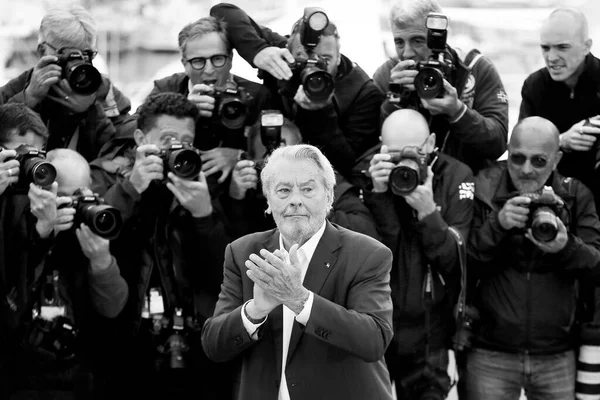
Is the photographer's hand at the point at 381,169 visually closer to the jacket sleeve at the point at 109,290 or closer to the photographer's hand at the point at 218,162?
the photographer's hand at the point at 218,162

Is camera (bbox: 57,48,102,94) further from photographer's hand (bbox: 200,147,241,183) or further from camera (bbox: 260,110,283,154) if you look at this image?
camera (bbox: 260,110,283,154)

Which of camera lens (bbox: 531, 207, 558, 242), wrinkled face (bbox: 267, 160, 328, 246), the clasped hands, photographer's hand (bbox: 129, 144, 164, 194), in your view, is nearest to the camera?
the clasped hands

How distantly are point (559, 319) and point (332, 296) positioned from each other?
154 cm

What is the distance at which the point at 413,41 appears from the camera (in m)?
5.07

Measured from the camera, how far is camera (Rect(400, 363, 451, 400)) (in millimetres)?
4801

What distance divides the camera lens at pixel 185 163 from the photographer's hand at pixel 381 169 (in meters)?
0.66

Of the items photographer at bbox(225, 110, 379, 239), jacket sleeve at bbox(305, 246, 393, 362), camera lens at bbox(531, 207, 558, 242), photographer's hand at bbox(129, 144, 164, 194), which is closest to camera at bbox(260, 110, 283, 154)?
photographer at bbox(225, 110, 379, 239)

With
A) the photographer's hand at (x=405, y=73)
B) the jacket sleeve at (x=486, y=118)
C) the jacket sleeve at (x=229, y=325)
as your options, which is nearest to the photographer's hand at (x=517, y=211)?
the jacket sleeve at (x=486, y=118)

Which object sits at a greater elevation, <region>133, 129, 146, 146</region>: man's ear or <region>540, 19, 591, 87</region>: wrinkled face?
<region>540, 19, 591, 87</region>: wrinkled face

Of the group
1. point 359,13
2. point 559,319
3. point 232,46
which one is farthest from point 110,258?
point 359,13

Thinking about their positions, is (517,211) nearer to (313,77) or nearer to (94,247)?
(313,77)

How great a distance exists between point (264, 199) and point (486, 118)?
986 millimetres

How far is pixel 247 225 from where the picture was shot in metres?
4.98

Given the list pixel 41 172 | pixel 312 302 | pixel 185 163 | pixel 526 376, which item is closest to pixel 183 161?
pixel 185 163
